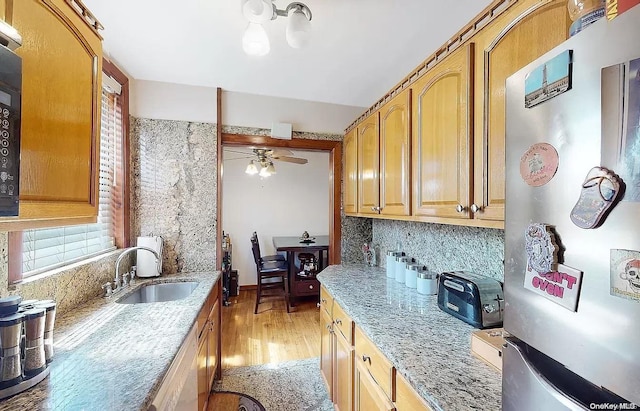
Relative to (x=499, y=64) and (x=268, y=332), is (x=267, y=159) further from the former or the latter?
(x=499, y=64)

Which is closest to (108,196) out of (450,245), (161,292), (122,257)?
(122,257)

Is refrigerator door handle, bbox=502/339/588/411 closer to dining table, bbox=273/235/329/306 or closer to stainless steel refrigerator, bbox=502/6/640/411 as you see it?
stainless steel refrigerator, bbox=502/6/640/411

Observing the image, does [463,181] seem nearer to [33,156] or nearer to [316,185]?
[33,156]

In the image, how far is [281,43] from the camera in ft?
5.43

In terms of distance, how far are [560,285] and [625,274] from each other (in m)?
0.09

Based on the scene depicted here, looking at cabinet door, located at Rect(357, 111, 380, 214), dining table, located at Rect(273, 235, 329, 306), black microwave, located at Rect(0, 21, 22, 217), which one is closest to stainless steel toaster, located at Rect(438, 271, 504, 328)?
cabinet door, located at Rect(357, 111, 380, 214)

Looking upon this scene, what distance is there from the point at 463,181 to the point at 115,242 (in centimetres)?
241

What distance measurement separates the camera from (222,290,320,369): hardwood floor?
2619mm

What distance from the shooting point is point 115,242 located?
2.05 m

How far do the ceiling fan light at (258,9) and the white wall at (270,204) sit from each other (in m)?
3.65

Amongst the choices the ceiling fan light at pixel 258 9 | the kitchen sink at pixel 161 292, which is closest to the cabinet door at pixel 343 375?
the kitchen sink at pixel 161 292

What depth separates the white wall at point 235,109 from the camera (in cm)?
220

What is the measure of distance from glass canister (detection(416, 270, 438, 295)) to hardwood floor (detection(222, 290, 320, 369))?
60.7 inches

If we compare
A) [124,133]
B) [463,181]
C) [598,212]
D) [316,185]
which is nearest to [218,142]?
[124,133]
